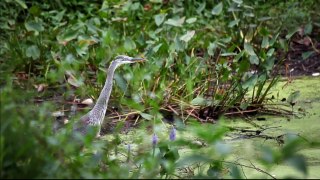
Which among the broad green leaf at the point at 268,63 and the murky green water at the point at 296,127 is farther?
the broad green leaf at the point at 268,63

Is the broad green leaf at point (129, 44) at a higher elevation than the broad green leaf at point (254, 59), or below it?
higher

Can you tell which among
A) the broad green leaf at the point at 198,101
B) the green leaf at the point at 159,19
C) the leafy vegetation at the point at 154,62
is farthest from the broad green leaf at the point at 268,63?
the green leaf at the point at 159,19

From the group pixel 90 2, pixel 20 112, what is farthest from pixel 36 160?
pixel 90 2

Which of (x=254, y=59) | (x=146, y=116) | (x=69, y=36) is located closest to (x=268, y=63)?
(x=254, y=59)

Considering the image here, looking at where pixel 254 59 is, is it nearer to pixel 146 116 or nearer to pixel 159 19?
pixel 159 19

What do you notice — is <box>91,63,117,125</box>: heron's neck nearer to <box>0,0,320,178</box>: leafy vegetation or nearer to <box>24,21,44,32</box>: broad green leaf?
<box>0,0,320,178</box>: leafy vegetation

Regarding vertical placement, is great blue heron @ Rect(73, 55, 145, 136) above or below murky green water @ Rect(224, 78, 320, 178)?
above

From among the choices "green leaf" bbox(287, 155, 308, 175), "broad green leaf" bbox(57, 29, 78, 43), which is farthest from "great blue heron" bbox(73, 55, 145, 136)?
"green leaf" bbox(287, 155, 308, 175)

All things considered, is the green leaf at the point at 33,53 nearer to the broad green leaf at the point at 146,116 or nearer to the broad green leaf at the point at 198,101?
the broad green leaf at the point at 198,101

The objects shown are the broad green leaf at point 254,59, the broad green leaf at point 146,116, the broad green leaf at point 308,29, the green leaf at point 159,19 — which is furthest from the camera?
the broad green leaf at point 308,29

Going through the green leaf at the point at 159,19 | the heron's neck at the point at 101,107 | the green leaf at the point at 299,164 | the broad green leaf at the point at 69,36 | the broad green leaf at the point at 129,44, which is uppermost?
the green leaf at the point at 299,164

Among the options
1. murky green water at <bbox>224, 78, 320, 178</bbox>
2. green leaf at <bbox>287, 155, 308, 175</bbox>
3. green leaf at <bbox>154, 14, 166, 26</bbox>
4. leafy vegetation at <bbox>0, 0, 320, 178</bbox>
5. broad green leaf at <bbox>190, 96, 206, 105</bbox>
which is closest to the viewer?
green leaf at <bbox>287, 155, 308, 175</bbox>

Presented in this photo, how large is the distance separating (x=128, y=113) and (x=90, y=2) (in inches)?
Result: 129

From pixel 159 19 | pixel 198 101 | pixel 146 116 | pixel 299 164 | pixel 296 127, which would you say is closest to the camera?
pixel 299 164
